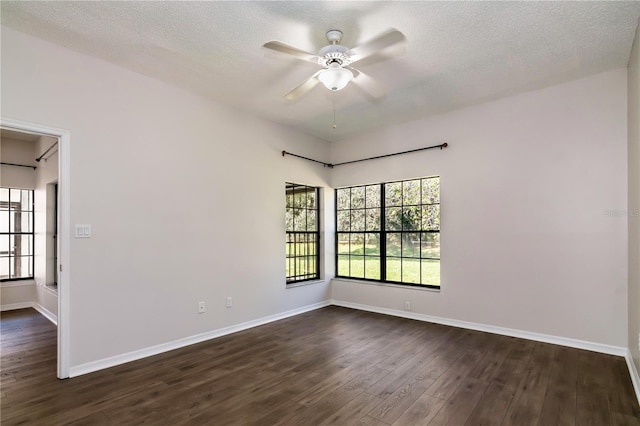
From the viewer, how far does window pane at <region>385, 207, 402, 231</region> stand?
519 cm

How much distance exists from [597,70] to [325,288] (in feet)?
15.0

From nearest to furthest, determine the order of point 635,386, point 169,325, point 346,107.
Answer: point 635,386 < point 169,325 < point 346,107

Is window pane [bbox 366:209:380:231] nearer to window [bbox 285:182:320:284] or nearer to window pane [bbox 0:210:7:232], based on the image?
window [bbox 285:182:320:284]

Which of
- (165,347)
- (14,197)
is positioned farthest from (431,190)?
(14,197)

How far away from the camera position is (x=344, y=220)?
5934 millimetres

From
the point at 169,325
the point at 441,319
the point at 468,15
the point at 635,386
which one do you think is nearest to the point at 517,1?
the point at 468,15

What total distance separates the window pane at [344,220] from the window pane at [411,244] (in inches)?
43.5

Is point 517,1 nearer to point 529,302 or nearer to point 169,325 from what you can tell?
point 529,302

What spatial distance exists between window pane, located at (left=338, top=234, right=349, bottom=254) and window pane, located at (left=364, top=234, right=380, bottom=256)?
407 mm

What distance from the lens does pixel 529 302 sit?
3904 millimetres

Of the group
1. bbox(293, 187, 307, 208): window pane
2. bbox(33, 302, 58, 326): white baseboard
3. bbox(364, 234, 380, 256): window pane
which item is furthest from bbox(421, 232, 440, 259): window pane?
bbox(33, 302, 58, 326): white baseboard

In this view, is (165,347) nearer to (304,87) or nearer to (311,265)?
(311,265)

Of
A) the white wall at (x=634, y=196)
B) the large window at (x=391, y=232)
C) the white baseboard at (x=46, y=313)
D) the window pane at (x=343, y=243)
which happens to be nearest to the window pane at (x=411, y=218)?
the large window at (x=391, y=232)

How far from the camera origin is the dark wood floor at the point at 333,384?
92.3 inches
